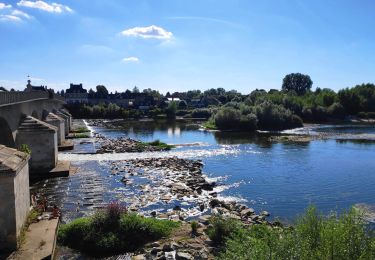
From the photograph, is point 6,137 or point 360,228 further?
point 6,137

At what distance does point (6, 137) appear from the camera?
2708 centimetres

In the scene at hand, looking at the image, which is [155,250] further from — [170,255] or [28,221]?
[28,221]

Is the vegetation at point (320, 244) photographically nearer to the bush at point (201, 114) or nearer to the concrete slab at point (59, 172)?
the concrete slab at point (59, 172)

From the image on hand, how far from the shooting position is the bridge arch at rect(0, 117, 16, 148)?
2531cm

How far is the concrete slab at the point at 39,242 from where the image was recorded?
1383cm

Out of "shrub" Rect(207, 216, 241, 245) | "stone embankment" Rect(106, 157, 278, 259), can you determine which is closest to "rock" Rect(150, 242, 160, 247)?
"stone embankment" Rect(106, 157, 278, 259)

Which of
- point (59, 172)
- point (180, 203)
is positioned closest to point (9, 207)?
point (180, 203)

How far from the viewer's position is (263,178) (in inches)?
1342

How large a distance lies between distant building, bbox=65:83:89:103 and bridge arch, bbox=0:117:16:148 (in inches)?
6232

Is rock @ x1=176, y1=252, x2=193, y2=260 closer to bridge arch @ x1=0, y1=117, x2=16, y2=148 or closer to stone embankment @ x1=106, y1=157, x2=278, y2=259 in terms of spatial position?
stone embankment @ x1=106, y1=157, x2=278, y2=259

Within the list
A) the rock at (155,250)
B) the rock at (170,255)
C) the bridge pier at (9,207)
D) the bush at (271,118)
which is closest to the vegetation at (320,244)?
the rock at (170,255)

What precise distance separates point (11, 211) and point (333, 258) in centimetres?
1061

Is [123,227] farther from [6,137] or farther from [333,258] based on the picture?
[6,137]

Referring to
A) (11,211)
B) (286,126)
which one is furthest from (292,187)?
(286,126)
